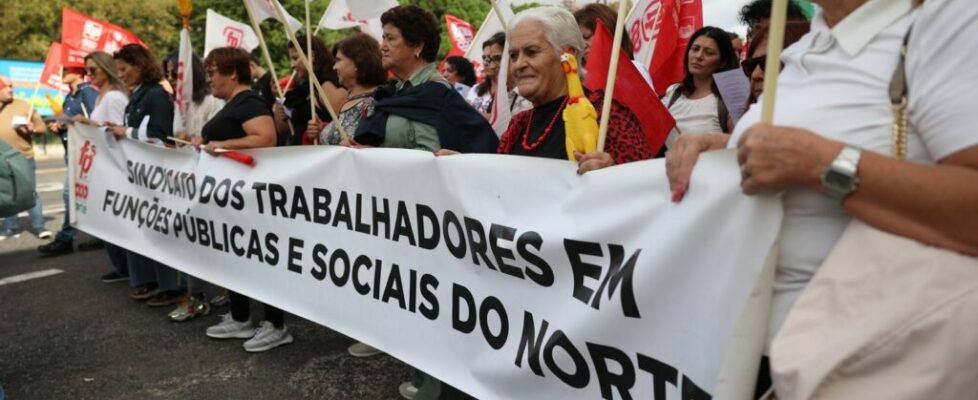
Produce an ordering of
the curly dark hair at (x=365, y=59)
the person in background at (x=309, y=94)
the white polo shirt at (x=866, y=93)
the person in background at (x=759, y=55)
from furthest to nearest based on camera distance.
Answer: the person in background at (x=309, y=94) → the curly dark hair at (x=365, y=59) → the person in background at (x=759, y=55) → the white polo shirt at (x=866, y=93)

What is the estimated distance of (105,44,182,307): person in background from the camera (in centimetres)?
436

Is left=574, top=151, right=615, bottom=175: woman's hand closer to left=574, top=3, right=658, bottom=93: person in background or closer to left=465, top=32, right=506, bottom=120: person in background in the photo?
left=574, top=3, right=658, bottom=93: person in background

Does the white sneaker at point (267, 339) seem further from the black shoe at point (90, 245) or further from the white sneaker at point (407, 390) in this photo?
the black shoe at point (90, 245)

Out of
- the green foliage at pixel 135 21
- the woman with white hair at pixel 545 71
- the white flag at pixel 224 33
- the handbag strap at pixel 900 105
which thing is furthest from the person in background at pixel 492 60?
the green foliage at pixel 135 21

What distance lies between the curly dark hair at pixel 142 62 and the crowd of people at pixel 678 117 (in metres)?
0.01

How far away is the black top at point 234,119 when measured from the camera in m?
3.55

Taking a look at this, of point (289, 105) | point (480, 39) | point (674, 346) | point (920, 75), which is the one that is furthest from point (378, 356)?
point (480, 39)

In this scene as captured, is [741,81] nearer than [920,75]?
No

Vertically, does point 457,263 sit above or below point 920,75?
below

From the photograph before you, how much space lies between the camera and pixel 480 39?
6.15 meters

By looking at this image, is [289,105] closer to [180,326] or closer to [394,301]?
[180,326]

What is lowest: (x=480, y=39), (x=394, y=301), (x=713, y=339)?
(x=394, y=301)

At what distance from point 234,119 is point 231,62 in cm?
42

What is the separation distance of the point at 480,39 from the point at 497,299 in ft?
14.9
